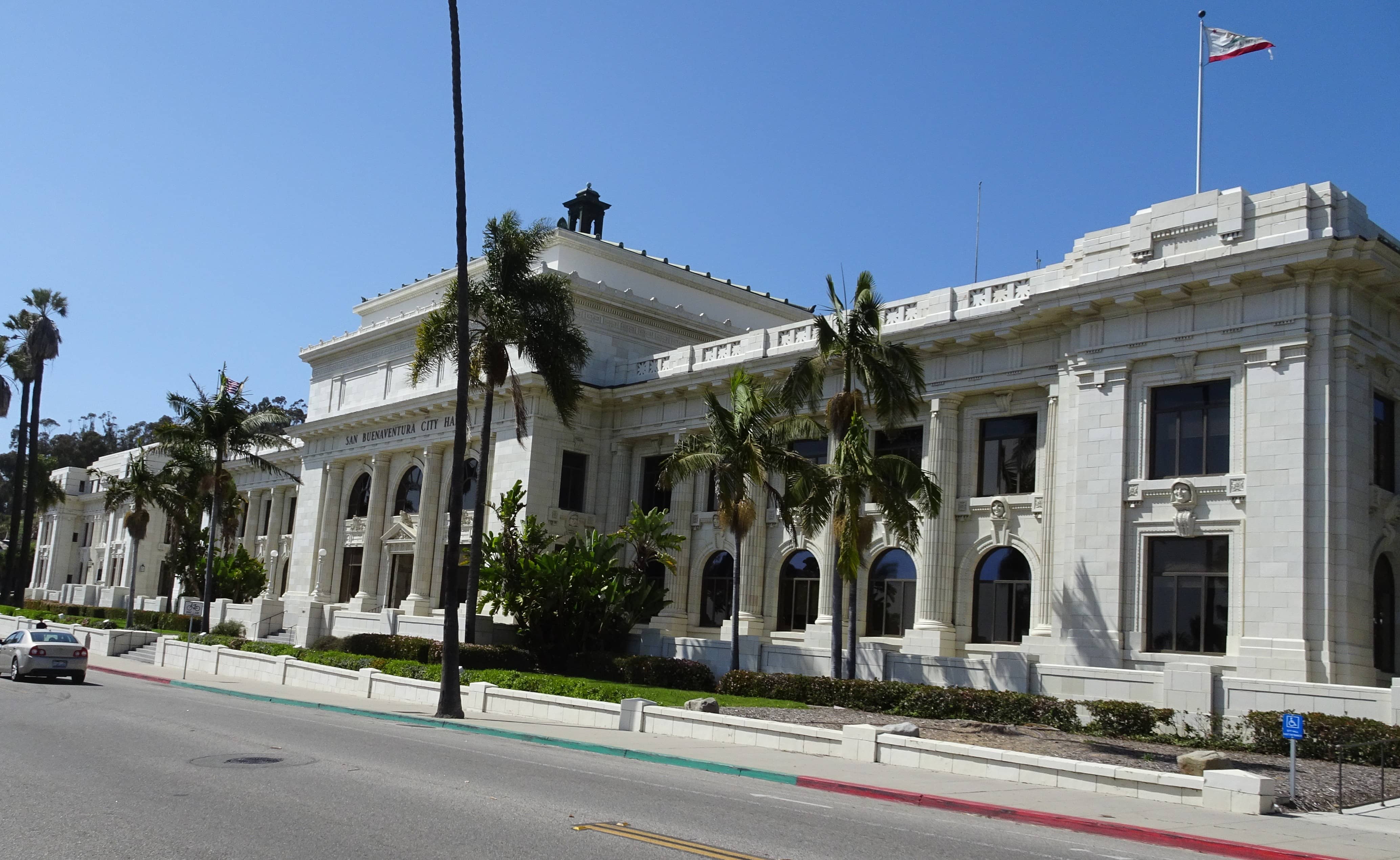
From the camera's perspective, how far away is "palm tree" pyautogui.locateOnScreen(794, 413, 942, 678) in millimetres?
26500

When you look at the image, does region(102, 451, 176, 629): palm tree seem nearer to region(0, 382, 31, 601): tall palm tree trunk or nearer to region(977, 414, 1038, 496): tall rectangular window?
region(0, 382, 31, 601): tall palm tree trunk

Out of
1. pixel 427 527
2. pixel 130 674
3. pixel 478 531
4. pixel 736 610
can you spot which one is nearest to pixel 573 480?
pixel 427 527

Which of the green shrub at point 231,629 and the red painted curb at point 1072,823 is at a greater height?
the red painted curb at point 1072,823

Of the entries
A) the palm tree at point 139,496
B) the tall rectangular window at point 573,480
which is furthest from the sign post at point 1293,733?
the palm tree at point 139,496

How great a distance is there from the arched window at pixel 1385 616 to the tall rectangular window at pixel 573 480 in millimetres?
27031

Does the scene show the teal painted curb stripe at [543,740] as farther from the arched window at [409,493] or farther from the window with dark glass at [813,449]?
the arched window at [409,493]

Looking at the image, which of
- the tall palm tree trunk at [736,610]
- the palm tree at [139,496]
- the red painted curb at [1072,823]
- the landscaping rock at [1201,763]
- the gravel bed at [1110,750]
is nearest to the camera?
the red painted curb at [1072,823]

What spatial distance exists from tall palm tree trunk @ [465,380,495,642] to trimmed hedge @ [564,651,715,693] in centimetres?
419

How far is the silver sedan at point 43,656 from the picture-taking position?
95.2ft

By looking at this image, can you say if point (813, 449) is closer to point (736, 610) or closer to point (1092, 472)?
point (736, 610)

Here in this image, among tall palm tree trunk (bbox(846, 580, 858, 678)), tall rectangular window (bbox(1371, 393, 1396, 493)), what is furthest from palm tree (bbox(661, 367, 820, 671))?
tall rectangular window (bbox(1371, 393, 1396, 493))

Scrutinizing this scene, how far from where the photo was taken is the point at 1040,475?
30938 mm

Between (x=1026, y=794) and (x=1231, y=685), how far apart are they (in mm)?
10125

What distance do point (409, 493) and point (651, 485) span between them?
12.8m
